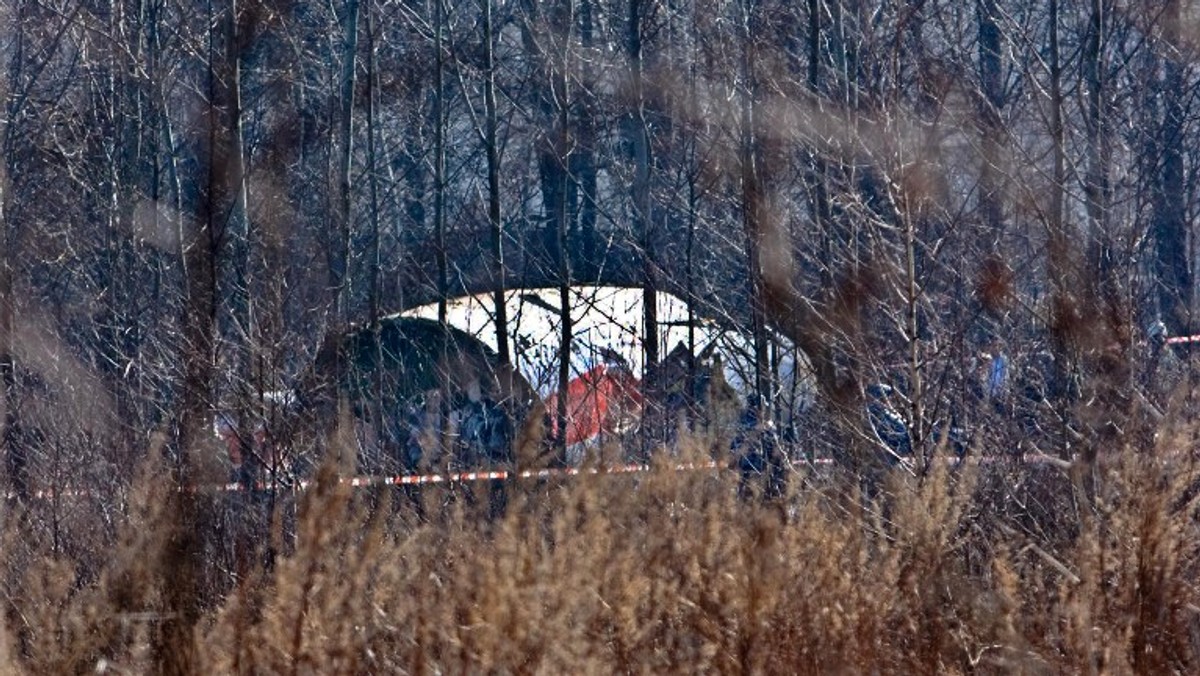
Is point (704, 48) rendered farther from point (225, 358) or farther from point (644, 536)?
point (644, 536)

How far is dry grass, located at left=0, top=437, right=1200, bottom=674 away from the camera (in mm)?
4793

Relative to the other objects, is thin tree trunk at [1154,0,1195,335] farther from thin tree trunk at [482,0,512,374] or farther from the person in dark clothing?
thin tree trunk at [482,0,512,374]

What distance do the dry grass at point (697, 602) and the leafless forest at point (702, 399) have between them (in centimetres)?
2

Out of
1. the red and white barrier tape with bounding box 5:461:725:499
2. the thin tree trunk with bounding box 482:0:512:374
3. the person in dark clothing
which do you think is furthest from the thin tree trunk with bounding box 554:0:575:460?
the person in dark clothing

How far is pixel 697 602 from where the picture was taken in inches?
210

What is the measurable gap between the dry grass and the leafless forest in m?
0.02

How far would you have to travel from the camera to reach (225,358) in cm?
976

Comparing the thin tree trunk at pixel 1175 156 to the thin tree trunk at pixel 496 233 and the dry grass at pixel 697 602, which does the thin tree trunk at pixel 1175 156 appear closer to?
the dry grass at pixel 697 602

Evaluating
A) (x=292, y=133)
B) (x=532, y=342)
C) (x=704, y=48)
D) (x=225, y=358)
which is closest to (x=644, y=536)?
(x=225, y=358)

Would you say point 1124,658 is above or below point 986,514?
below

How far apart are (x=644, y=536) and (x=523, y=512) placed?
126 centimetres

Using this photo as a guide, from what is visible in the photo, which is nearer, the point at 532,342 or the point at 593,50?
the point at 532,342

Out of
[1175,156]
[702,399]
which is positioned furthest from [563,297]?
[1175,156]

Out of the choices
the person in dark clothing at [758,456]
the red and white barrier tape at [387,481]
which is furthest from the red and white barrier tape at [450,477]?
the person in dark clothing at [758,456]
